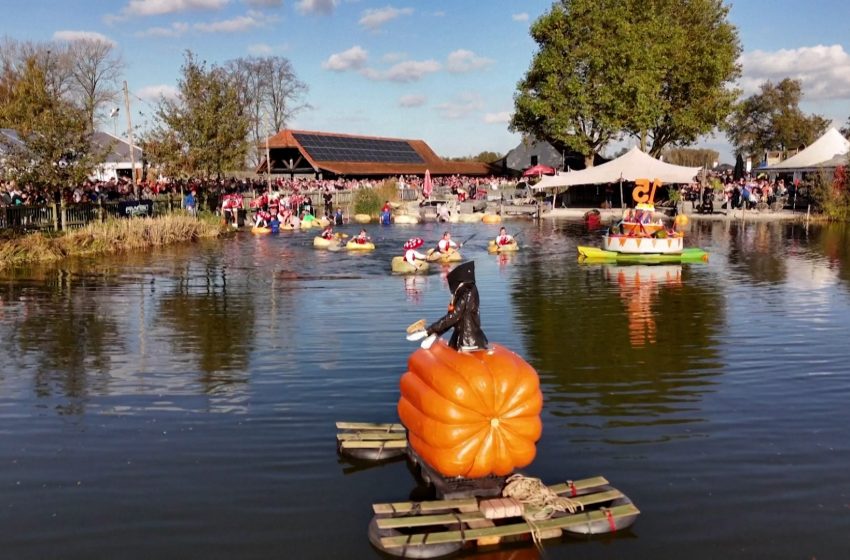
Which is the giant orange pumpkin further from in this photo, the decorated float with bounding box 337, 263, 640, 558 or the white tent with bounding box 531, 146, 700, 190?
the white tent with bounding box 531, 146, 700, 190

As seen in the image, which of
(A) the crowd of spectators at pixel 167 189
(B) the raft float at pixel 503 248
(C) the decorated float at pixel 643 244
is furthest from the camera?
(A) the crowd of spectators at pixel 167 189

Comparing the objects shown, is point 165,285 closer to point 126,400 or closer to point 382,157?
point 126,400

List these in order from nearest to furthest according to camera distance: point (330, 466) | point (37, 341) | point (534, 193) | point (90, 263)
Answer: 1. point (330, 466)
2. point (37, 341)
3. point (90, 263)
4. point (534, 193)

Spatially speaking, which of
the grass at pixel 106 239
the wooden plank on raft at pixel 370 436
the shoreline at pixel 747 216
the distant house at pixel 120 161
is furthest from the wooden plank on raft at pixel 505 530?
the distant house at pixel 120 161

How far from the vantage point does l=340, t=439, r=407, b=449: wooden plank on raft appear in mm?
9016

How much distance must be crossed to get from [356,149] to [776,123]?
50040mm

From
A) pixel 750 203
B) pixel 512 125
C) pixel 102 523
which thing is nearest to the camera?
pixel 102 523

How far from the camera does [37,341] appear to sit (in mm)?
15078

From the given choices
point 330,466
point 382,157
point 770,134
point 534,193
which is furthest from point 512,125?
point 330,466

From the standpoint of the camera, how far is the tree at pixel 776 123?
287 feet

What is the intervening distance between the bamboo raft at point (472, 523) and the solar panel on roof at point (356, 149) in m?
59.3

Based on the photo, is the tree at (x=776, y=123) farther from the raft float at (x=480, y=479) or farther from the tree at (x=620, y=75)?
the raft float at (x=480, y=479)

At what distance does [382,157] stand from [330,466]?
6659 cm

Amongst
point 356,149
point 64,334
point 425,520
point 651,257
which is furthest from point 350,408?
point 356,149
